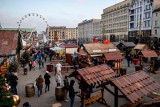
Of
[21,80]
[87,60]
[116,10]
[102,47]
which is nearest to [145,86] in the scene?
[21,80]

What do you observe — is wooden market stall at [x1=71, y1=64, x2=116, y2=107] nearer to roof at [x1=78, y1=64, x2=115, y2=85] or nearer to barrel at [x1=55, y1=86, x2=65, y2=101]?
roof at [x1=78, y1=64, x2=115, y2=85]

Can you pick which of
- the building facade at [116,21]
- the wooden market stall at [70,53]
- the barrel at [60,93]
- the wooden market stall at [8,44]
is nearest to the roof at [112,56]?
the wooden market stall at [70,53]

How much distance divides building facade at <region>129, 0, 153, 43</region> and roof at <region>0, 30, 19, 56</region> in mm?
40073

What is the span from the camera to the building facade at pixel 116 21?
8716 centimetres

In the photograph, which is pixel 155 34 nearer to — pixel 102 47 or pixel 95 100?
pixel 102 47

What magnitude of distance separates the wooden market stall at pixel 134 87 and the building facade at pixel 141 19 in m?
49.2

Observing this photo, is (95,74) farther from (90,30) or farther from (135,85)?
(90,30)

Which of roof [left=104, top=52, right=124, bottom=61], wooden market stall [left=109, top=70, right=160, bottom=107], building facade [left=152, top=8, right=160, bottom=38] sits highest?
building facade [left=152, top=8, right=160, bottom=38]

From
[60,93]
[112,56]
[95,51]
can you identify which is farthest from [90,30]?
[60,93]

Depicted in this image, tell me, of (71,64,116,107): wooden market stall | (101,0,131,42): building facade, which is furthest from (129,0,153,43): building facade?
(71,64,116,107): wooden market stall

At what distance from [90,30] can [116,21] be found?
119 feet

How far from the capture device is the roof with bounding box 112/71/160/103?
8.99 meters

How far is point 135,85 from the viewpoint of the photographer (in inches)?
388

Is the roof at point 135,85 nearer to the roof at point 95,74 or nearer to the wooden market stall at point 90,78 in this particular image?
the wooden market stall at point 90,78
